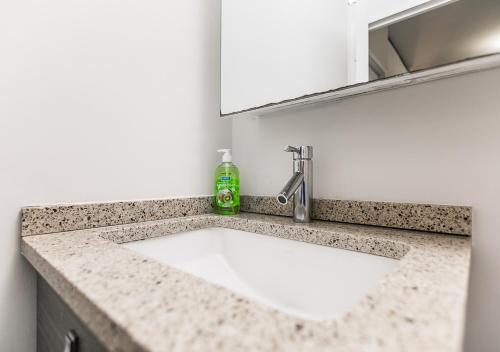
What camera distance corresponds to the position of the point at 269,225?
2.41ft

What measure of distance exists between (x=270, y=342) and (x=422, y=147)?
604 millimetres

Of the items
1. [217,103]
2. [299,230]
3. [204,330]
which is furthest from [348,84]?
[204,330]

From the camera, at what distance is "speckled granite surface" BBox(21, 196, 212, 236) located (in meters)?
0.62

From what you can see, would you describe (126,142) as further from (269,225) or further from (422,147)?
(422,147)

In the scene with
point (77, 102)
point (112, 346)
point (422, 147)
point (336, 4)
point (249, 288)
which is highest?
point (336, 4)

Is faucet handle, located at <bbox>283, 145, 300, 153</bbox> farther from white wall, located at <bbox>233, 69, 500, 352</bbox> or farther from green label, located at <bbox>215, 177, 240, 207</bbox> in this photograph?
green label, located at <bbox>215, 177, 240, 207</bbox>

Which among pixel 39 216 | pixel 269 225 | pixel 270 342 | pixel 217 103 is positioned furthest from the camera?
pixel 217 103

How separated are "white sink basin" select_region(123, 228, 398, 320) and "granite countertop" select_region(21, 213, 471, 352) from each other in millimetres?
134

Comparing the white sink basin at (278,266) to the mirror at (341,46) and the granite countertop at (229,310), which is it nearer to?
the granite countertop at (229,310)

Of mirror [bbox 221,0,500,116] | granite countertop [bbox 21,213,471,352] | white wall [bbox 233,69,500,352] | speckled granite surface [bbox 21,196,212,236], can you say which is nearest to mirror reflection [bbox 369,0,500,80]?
mirror [bbox 221,0,500,116]

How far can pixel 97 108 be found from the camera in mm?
730

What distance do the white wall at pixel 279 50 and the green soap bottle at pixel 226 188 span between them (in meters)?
0.18

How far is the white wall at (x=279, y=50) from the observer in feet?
2.32

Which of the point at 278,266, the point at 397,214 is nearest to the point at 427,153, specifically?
the point at 397,214
